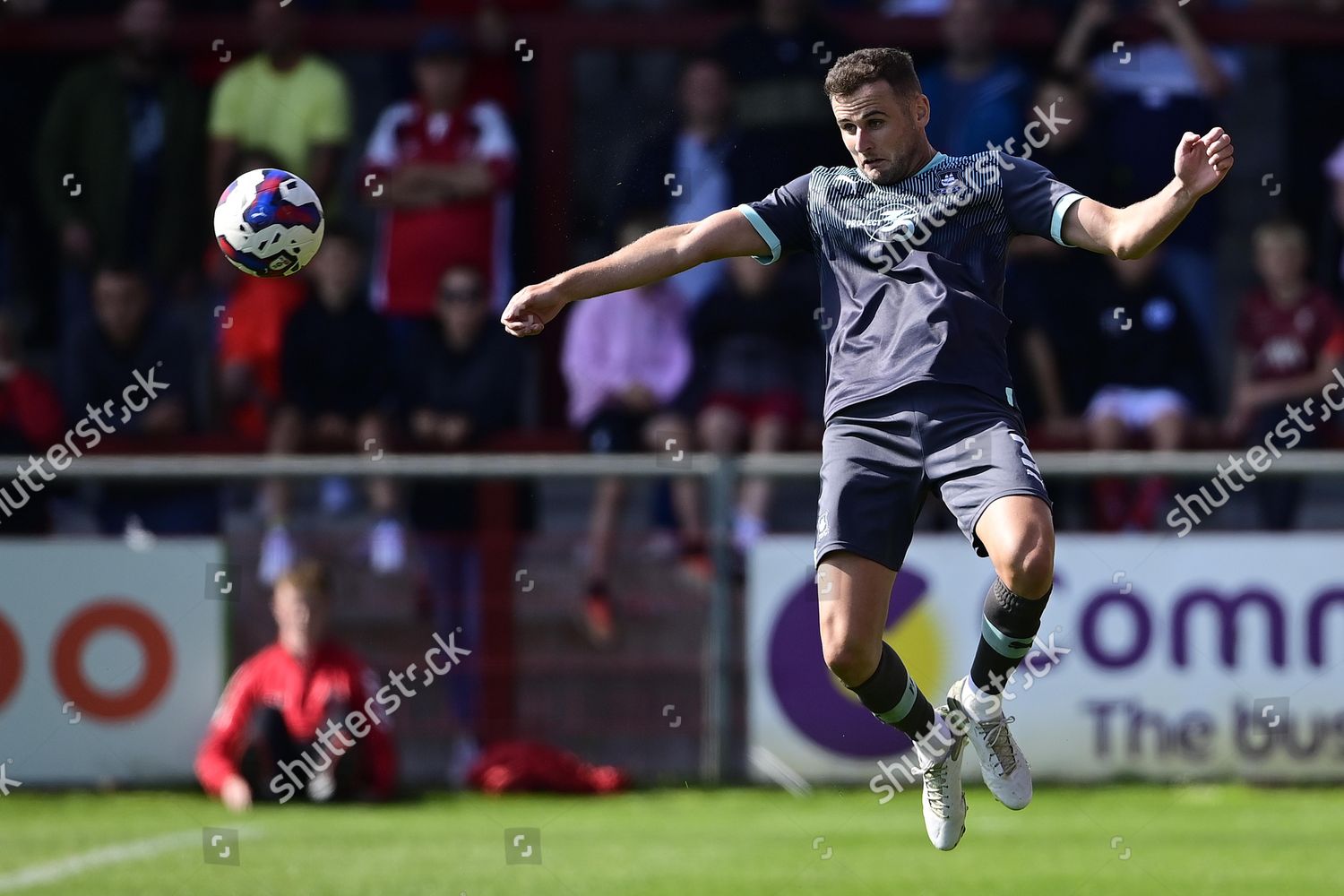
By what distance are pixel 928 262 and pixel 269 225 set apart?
225 centimetres

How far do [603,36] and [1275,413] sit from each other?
4.78m

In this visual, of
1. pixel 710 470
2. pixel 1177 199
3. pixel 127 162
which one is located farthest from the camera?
pixel 127 162

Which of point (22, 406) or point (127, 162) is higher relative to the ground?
point (127, 162)

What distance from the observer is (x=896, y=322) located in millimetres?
6805

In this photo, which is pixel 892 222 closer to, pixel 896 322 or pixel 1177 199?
pixel 896 322

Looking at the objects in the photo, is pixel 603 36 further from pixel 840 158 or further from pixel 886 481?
pixel 886 481

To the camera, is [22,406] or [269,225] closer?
[269,225]

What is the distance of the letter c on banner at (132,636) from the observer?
1091 cm

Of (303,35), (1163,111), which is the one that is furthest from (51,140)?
(1163,111)

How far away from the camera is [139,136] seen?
41.0 feet
